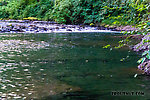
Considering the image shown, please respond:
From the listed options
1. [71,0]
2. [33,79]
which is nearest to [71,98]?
[33,79]

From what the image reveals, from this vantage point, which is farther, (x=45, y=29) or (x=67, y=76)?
(x=45, y=29)

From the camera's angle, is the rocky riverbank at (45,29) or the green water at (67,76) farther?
the rocky riverbank at (45,29)

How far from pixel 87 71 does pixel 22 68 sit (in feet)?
6.67

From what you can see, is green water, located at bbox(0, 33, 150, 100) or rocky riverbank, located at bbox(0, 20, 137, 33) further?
rocky riverbank, located at bbox(0, 20, 137, 33)

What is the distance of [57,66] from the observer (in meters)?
8.64

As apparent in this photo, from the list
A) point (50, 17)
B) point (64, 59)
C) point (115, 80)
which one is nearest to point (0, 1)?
point (50, 17)

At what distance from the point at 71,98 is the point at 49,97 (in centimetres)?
47

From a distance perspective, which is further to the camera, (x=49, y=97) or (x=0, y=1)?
(x=0, y=1)

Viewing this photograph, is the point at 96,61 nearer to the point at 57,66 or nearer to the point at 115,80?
the point at 57,66

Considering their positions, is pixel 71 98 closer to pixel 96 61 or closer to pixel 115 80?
pixel 115 80

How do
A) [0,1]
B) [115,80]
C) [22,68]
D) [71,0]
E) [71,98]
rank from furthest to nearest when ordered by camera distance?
[0,1] → [71,0] → [22,68] → [115,80] → [71,98]

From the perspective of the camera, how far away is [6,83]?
666cm

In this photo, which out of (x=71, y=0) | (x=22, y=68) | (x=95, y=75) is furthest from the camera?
(x=71, y=0)

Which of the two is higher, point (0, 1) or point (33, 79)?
point (0, 1)
